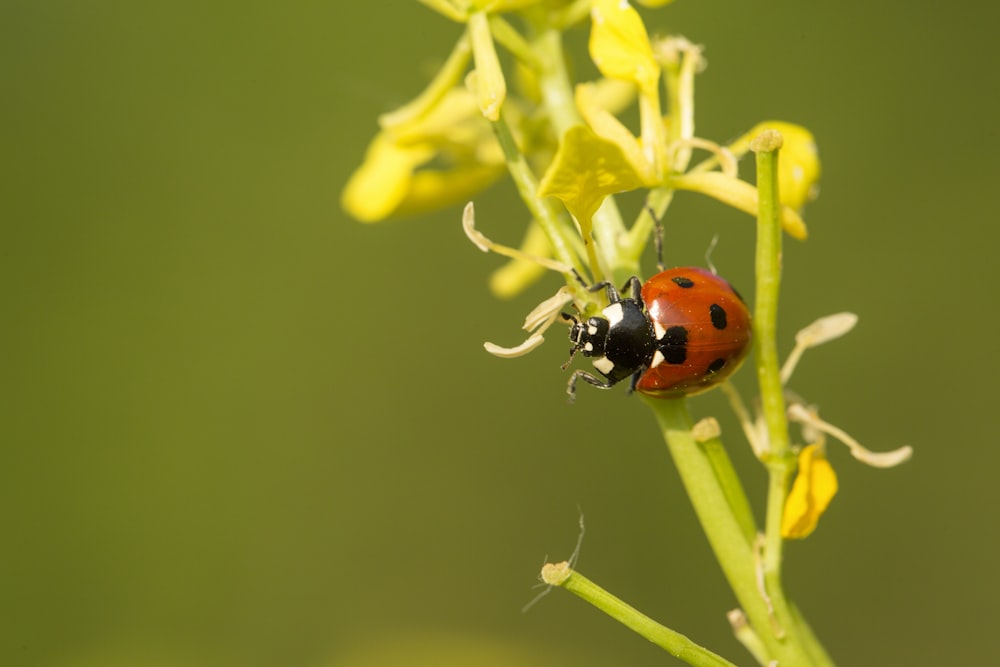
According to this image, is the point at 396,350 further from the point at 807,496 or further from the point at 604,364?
the point at 807,496

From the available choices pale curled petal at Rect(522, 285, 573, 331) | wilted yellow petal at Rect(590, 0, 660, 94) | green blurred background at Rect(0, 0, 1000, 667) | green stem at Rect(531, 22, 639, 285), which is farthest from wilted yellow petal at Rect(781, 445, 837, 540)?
green blurred background at Rect(0, 0, 1000, 667)

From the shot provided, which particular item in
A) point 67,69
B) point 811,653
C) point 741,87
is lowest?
point 811,653

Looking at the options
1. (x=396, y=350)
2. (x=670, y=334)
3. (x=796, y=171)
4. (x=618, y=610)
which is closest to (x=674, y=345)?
(x=670, y=334)

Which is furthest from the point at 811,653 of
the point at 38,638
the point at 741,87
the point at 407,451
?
the point at 741,87

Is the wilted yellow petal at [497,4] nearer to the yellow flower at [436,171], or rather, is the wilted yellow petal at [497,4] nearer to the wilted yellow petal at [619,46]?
the wilted yellow petal at [619,46]

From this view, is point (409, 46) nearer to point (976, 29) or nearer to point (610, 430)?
point (610, 430)

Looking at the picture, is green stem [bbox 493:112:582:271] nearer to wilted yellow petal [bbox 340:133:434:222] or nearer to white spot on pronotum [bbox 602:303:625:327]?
white spot on pronotum [bbox 602:303:625:327]

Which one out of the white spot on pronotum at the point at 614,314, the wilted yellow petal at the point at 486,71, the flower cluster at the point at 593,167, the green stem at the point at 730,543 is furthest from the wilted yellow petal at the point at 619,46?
the green stem at the point at 730,543
